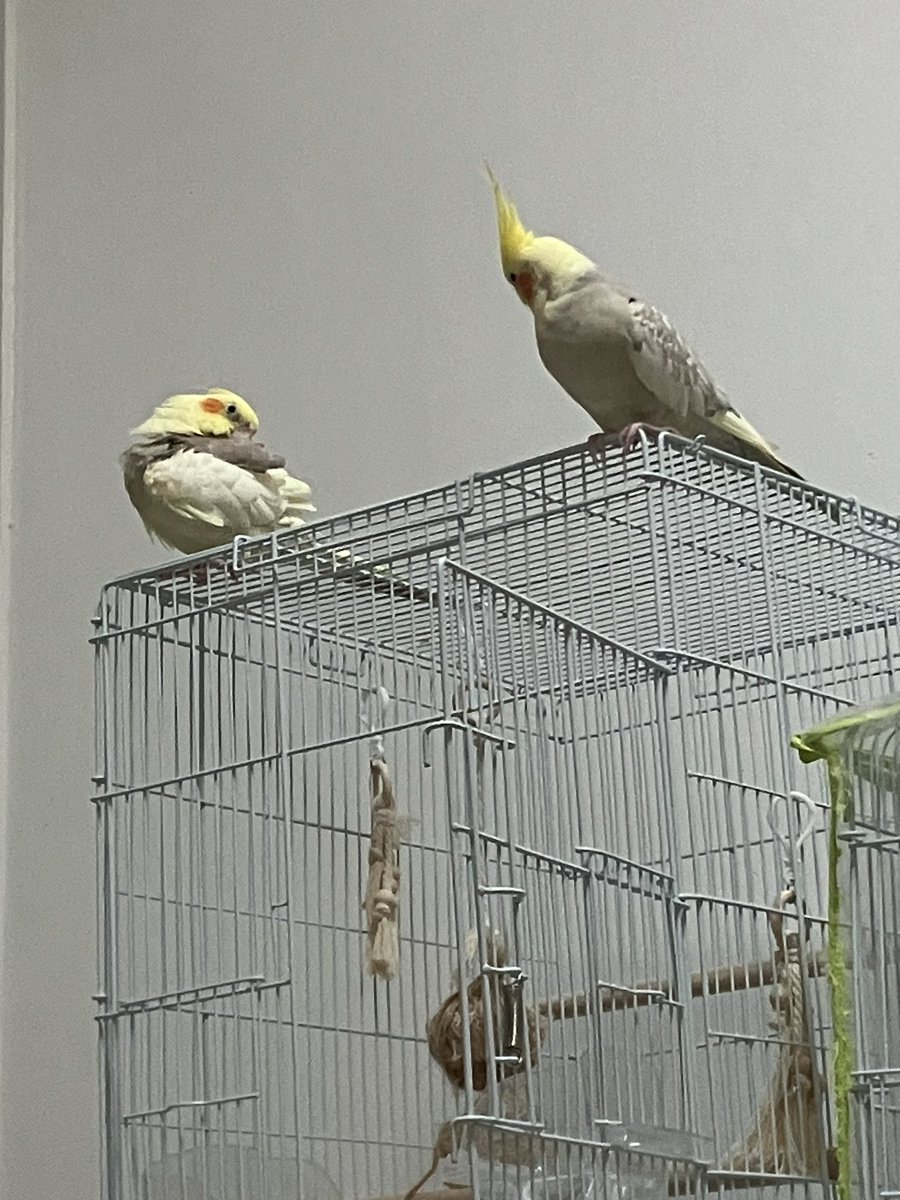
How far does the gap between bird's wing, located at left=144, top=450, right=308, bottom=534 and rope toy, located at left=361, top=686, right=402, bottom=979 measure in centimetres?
23

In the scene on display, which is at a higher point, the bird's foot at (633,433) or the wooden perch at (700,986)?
the bird's foot at (633,433)

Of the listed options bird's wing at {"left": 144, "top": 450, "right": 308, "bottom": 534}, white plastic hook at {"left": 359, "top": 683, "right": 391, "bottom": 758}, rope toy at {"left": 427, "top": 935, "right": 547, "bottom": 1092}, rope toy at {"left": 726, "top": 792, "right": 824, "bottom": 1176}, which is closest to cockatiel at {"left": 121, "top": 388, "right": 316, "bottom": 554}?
bird's wing at {"left": 144, "top": 450, "right": 308, "bottom": 534}

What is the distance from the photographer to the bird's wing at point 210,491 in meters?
1.64

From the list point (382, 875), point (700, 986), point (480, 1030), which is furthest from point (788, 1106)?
point (382, 875)

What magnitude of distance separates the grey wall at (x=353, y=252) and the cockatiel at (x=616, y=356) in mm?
459

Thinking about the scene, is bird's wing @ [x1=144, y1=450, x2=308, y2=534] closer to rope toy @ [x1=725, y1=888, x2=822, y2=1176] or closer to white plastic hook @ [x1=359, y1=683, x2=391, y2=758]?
white plastic hook @ [x1=359, y1=683, x2=391, y2=758]

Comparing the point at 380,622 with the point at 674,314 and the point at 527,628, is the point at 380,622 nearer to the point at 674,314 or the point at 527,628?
the point at 527,628

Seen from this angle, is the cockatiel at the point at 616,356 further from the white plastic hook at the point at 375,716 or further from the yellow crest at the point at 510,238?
the white plastic hook at the point at 375,716

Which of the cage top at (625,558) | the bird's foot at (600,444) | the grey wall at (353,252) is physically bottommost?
the cage top at (625,558)

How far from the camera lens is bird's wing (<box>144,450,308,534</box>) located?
64.5 inches


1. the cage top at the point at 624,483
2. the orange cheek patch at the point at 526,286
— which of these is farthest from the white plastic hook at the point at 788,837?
the orange cheek patch at the point at 526,286

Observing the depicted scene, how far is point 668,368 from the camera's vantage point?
4.95 ft

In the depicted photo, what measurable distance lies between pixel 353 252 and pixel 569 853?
3.84 feet

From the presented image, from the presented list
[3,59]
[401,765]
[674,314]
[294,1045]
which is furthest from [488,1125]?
[3,59]
